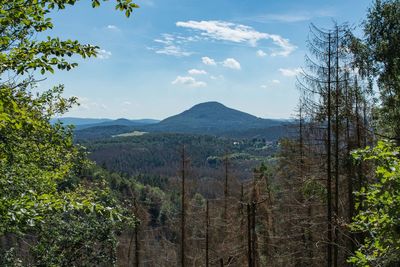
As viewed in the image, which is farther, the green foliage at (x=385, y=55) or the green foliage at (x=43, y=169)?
the green foliage at (x=385, y=55)

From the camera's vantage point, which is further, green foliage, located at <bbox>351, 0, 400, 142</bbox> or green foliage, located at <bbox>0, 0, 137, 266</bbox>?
green foliage, located at <bbox>351, 0, 400, 142</bbox>

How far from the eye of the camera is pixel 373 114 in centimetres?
1972

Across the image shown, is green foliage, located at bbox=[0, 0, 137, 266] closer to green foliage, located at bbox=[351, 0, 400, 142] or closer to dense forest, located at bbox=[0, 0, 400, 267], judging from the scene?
dense forest, located at bbox=[0, 0, 400, 267]

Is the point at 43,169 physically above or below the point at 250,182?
above

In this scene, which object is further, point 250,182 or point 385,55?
point 250,182

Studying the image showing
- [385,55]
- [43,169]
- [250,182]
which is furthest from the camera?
[250,182]

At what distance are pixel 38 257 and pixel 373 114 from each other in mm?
16544

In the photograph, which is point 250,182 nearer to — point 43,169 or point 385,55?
point 385,55

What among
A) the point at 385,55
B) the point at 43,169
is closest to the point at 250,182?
the point at 385,55

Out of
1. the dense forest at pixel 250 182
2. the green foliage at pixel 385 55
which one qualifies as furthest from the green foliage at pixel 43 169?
the green foliage at pixel 385 55

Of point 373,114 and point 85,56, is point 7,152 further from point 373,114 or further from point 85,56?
point 373,114

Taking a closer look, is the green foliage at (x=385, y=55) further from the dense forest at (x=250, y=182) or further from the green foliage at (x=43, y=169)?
the green foliage at (x=43, y=169)

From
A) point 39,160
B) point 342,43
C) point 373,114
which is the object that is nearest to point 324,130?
point 342,43

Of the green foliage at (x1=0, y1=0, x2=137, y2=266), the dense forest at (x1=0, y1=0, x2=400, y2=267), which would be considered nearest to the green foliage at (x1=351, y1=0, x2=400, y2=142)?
the dense forest at (x1=0, y1=0, x2=400, y2=267)
